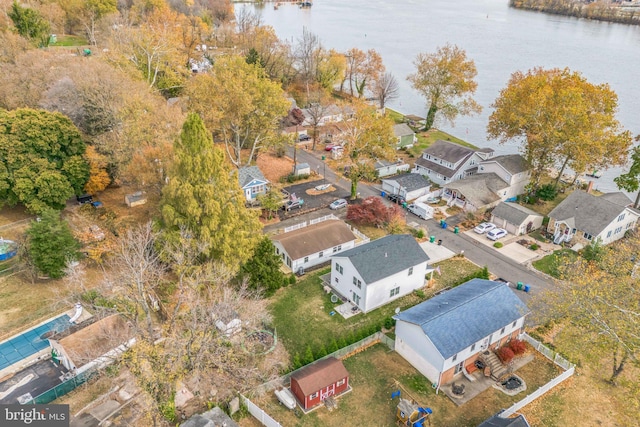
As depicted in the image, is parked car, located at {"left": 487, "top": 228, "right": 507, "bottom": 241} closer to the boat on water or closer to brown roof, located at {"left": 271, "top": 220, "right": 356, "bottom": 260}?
brown roof, located at {"left": 271, "top": 220, "right": 356, "bottom": 260}

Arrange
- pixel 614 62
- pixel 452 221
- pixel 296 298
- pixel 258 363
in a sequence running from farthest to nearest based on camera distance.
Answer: pixel 614 62
pixel 452 221
pixel 296 298
pixel 258 363

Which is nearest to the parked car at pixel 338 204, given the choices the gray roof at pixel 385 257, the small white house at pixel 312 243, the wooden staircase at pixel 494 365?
the small white house at pixel 312 243

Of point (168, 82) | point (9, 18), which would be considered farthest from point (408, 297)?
point (9, 18)

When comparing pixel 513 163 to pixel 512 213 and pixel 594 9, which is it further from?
pixel 594 9

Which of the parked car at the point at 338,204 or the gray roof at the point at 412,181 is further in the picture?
the gray roof at the point at 412,181

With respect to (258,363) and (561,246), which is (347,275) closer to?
(258,363)

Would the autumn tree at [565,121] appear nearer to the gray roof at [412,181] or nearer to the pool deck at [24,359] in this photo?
the gray roof at [412,181]

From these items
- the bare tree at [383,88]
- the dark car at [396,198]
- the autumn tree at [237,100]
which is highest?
the autumn tree at [237,100]
